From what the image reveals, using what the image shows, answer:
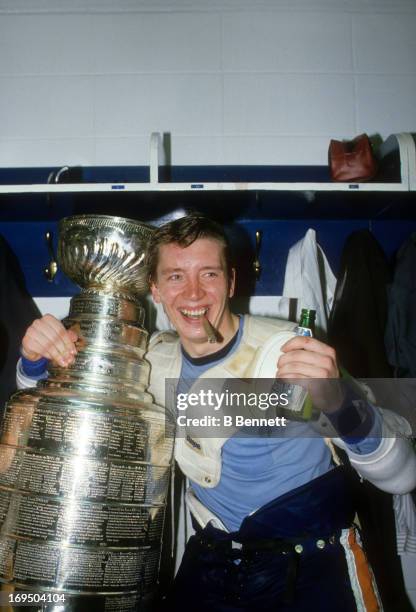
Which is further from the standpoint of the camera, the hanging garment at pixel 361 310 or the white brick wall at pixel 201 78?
the white brick wall at pixel 201 78

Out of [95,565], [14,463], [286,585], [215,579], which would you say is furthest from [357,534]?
[14,463]

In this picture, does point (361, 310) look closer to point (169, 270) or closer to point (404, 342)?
point (404, 342)

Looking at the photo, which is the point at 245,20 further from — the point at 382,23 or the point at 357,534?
the point at 357,534

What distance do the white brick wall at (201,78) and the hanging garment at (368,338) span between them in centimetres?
61

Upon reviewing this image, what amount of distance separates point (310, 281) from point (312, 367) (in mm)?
614

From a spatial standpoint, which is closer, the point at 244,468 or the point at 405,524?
the point at 244,468

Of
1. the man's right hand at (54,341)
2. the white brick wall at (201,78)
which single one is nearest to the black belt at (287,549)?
the man's right hand at (54,341)

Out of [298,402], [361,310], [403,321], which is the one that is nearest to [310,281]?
[361,310]

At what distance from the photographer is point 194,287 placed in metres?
1.14

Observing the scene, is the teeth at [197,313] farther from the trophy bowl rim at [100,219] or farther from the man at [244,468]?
the trophy bowl rim at [100,219]

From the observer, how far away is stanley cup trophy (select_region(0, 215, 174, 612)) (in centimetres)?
87

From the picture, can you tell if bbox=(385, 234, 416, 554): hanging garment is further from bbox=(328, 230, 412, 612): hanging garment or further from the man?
the man

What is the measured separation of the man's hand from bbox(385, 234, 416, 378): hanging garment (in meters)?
0.46

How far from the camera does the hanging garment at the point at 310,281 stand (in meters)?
1.37
